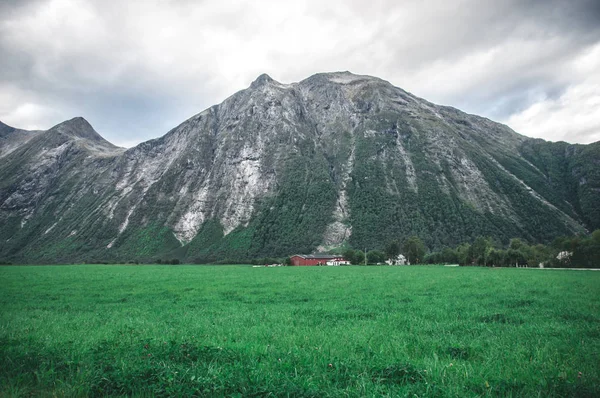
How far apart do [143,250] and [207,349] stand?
208191 mm

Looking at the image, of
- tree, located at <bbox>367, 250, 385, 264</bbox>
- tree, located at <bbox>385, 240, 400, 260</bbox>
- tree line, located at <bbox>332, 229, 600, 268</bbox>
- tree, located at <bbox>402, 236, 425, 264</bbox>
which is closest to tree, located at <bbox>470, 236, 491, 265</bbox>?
tree line, located at <bbox>332, 229, 600, 268</bbox>

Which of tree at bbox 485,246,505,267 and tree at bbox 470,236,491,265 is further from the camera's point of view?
tree at bbox 470,236,491,265

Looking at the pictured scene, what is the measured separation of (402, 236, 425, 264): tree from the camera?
4975 inches

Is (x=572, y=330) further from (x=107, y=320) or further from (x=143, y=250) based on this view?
(x=143, y=250)

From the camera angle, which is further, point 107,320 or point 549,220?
point 549,220

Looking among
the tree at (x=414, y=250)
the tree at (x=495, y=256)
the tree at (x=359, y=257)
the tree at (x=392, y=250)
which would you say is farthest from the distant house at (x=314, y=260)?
the tree at (x=495, y=256)

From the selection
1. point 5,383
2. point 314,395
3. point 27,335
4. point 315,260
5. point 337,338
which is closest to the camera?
point 314,395

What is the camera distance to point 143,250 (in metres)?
192

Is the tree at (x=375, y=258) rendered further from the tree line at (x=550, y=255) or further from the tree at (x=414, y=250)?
the tree line at (x=550, y=255)

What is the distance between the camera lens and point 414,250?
12688cm

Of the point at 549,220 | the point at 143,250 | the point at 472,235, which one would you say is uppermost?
the point at 549,220

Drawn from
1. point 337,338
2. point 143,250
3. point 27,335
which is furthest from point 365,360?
point 143,250

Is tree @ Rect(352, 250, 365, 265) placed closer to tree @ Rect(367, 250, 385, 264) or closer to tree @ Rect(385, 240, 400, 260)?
tree @ Rect(367, 250, 385, 264)

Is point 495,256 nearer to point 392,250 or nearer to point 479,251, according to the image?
point 479,251
